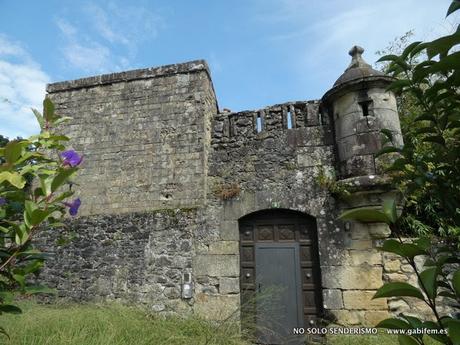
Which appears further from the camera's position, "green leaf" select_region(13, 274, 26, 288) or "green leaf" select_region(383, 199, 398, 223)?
"green leaf" select_region(13, 274, 26, 288)

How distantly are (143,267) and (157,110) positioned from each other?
2819 mm

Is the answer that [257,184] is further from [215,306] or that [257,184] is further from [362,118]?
[215,306]

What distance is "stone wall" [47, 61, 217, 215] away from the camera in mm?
5613

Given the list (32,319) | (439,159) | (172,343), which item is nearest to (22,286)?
(439,159)

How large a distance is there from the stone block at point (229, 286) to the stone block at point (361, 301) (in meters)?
1.56

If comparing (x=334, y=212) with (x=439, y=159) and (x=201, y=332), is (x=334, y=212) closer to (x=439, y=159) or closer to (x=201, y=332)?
(x=201, y=332)

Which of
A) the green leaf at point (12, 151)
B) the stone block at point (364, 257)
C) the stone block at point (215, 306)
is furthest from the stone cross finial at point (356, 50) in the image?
the green leaf at point (12, 151)

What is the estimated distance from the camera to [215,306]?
4.91 metres

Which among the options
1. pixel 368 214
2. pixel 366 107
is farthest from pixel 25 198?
pixel 366 107

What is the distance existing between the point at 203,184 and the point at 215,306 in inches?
76.2

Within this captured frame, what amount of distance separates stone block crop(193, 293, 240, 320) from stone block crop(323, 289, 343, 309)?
129cm

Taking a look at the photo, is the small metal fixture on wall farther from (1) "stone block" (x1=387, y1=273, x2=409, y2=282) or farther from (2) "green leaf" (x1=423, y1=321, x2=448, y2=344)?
(2) "green leaf" (x1=423, y1=321, x2=448, y2=344)

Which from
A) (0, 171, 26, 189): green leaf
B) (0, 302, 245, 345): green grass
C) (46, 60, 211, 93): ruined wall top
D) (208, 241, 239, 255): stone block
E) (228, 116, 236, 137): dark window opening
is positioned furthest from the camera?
(46, 60, 211, 93): ruined wall top

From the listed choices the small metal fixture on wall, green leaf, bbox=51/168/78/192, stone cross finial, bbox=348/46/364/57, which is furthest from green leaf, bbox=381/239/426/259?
stone cross finial, bbox=348/46/364/57
